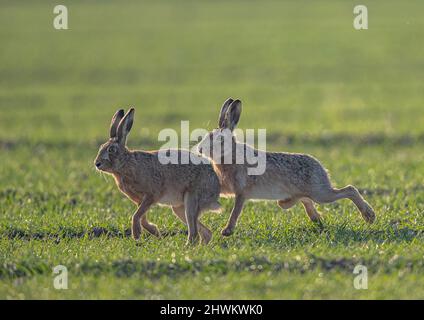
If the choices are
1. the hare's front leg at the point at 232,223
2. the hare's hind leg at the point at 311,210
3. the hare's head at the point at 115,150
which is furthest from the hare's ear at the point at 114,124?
the hare's hind leg at the point at 311,210

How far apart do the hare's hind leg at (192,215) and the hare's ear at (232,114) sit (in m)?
1.19

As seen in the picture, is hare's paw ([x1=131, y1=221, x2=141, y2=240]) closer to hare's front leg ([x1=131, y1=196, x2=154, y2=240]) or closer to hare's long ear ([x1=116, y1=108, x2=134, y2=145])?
hare's front leg ([x1=131, y1=196, x2=154, y2=240])

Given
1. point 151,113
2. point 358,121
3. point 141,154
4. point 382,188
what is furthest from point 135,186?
point 151,113

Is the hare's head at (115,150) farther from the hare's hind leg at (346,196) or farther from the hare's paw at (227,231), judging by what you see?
the hare's hind leg at (346,196)

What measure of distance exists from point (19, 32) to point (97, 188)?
121 ft

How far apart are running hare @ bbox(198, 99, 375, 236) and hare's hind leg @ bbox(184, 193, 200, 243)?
69 cm

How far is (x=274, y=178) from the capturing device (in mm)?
11305

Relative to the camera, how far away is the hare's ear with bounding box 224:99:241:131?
444 inches

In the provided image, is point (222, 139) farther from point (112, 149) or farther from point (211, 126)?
point (211, 126)

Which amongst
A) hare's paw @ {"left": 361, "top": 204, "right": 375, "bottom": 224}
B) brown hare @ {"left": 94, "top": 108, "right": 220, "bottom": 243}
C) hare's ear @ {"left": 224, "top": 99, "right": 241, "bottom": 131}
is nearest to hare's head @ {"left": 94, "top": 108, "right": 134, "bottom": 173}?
brown hare @ {"left": 94, "top": 108, "right": 220, "bottom": 243}

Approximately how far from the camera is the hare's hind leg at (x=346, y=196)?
441 inches

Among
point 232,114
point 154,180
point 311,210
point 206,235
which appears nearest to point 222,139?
point 232,114

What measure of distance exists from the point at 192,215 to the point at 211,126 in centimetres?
1325
